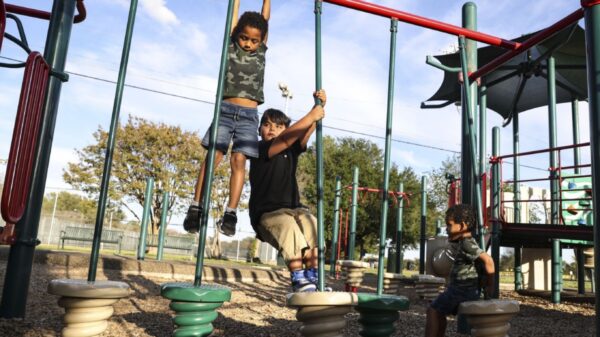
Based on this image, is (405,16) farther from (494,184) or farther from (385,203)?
(494,184)

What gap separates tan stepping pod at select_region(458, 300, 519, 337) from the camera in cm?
155

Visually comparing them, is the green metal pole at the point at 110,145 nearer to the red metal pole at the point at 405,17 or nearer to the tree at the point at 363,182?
the red metal pole at the point at 405,17

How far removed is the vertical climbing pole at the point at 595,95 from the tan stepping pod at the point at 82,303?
5.60ft

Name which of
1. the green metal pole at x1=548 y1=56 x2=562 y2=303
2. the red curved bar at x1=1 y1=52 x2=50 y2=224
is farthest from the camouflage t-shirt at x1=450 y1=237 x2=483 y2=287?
the green metal pole at x1=548 y1=56 x2=562 y2=303

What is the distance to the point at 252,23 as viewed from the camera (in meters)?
2.46

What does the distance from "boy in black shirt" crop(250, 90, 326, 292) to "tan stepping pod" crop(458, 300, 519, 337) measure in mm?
753

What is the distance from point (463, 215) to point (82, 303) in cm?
192

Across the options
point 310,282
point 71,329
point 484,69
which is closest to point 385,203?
point 310,282

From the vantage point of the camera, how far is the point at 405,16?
2236mm

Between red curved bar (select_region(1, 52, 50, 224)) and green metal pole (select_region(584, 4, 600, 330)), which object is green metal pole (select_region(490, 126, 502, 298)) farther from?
red curved bar (select_region(1, 52, 50, 224))

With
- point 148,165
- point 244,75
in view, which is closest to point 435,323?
point 244,75

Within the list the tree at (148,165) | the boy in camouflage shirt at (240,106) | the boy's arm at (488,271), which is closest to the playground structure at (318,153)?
the boy's arm at (488,271)

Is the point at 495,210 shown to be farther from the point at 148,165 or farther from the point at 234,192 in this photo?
the point at 148,165

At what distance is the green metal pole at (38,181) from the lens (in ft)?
8.29
